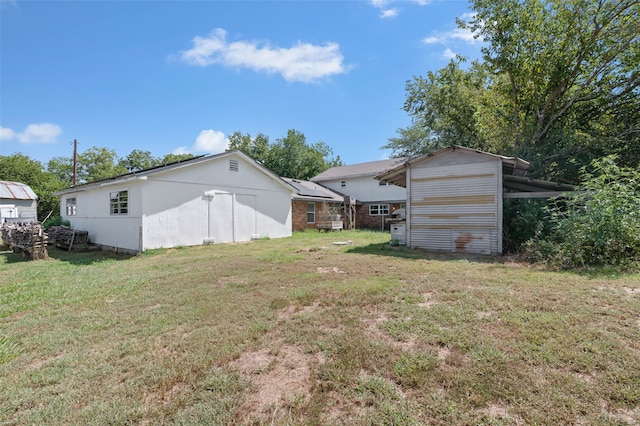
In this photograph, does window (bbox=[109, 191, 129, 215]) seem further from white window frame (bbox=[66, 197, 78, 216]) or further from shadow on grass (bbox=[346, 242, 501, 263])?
shadow on grass (bbox=[346, 242, 501, 263])

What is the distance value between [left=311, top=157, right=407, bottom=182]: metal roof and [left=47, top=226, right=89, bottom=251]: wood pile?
1792 centimetres

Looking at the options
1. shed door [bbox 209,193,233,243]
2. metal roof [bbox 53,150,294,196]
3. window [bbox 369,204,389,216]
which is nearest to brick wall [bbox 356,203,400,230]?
window [bbox 369,204,389,216]

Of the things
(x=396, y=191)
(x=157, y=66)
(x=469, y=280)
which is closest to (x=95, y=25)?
(x=157, y=66)

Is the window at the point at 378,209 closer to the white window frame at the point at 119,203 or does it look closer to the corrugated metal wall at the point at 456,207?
the corrugated metal wall at the point at 456,207

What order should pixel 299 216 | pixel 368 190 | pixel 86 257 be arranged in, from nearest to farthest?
pixel 86 257 → pixel 299 216 → pixel 368 190

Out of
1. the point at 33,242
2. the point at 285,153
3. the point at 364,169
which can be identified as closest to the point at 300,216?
the point at 364,169

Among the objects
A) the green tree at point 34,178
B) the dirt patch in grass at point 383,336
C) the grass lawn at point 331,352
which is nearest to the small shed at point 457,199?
the grass lawn at point 331,352

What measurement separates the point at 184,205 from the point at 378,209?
49.8ft

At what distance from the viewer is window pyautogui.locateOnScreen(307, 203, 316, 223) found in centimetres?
2019

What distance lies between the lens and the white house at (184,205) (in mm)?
10820

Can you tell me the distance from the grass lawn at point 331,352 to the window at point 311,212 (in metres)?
14.7

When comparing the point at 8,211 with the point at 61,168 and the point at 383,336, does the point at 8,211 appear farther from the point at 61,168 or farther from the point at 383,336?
the point at 383,336

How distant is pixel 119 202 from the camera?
1182cm

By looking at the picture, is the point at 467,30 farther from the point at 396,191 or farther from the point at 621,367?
the point at 621,367
